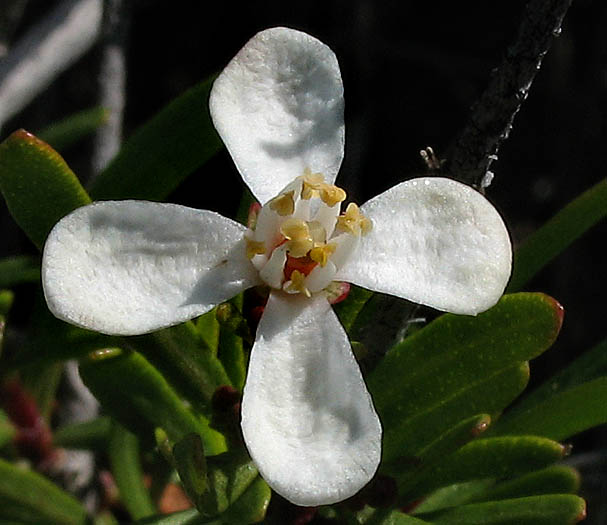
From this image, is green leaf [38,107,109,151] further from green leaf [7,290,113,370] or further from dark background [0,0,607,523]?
dark background [0,0,607,523]

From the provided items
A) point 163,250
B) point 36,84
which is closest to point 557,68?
point 36,84

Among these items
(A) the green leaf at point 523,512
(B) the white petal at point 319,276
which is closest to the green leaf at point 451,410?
(A) the green leaf at point 523,512

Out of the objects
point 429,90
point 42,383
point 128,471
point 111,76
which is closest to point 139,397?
point 128,471

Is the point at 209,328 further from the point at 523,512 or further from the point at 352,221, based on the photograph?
the point at 523,512

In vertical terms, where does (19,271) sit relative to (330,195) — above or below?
below

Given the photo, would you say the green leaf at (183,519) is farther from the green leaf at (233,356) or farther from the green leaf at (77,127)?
the green leaf at (77,127)

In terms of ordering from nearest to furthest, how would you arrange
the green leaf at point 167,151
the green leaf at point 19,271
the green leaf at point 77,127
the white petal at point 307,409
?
the white petal at point 307,409 → the green leaf at point 167,151 → the green leaf at point 19,271 → the green leaf at point 77,127

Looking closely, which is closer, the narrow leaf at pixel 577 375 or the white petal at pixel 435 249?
the white petal at pixel 435 249
